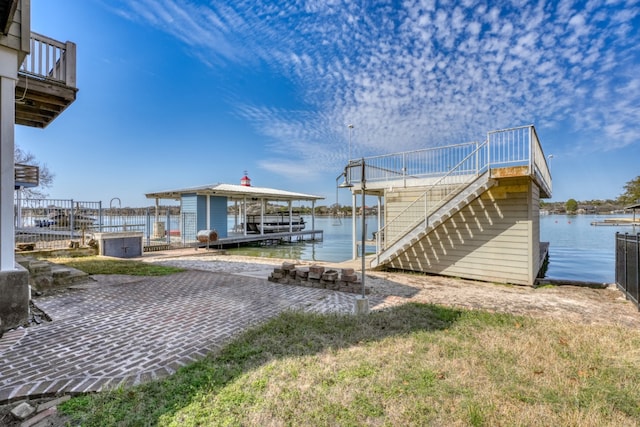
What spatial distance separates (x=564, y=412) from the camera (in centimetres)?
202

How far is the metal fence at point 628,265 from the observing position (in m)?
5.27

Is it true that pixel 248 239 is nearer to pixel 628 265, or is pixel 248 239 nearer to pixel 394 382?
pixel 628 265

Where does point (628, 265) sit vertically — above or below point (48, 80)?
below

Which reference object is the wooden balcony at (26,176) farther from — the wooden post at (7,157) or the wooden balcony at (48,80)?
the wooden post at (7,157)

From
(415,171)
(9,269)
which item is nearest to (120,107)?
(9,269)

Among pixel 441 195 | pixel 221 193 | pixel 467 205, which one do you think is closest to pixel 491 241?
pixel 467 205

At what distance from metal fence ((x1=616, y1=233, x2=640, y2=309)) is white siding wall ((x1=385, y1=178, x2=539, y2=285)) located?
1.57 meters

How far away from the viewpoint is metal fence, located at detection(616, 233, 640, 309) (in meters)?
5.27

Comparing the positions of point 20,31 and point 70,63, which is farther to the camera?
point 70,63

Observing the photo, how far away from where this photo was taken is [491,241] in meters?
7.87

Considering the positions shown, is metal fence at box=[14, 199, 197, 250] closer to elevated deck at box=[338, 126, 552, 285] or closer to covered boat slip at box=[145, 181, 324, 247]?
covered boat slip at box=[145, 181, 324, 247]

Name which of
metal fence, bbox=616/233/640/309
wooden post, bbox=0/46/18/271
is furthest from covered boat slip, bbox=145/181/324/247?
metal fence, bbox=616/233/640/309

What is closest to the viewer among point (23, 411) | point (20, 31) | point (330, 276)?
Result: point (23, 411)

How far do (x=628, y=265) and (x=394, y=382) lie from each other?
6.57 meters
